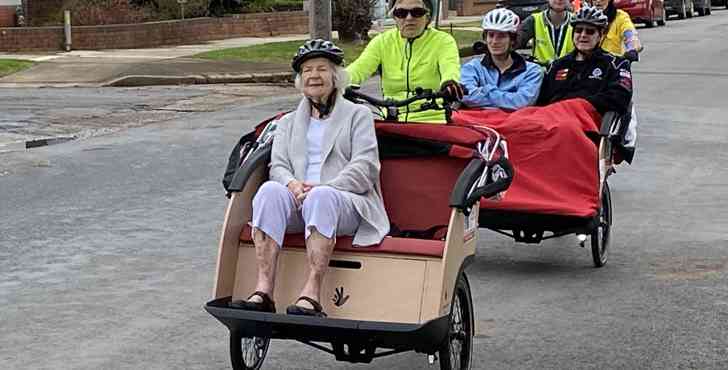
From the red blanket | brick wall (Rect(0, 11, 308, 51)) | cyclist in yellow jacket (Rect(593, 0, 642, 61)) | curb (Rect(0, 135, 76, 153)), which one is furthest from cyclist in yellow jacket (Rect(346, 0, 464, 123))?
brick wall (Rect(0, 11, 308, 51))

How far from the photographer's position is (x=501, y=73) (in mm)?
9469

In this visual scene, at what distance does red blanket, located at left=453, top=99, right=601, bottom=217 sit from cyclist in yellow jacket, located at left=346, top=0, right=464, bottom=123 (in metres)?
0.40

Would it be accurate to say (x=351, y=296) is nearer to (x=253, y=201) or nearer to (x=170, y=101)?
(x=253, y=201)

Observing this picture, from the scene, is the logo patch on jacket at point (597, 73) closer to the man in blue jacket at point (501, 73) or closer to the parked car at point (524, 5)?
the man in blue jacket at point (501, 73)

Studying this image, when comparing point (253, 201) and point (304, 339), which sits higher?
point (253, 201)

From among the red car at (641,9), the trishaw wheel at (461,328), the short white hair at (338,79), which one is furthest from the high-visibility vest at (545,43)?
the red car at (641,9)

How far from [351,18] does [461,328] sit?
79.6 ft

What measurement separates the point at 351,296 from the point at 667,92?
15655 millimetres

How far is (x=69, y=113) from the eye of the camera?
18.8m

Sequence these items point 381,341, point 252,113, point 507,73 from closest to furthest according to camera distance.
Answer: point 381,341, point 507,73, point 252,113

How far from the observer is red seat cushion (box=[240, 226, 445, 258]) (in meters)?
6.22

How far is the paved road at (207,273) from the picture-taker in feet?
23.5

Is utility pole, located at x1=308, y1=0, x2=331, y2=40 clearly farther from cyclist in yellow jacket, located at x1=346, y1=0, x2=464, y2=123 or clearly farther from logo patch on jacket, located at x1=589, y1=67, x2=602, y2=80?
cyclist in yellow jacket, located at x1=346, y1=0, x2=464, y2=123

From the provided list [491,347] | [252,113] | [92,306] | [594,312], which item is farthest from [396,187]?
[252,113]
